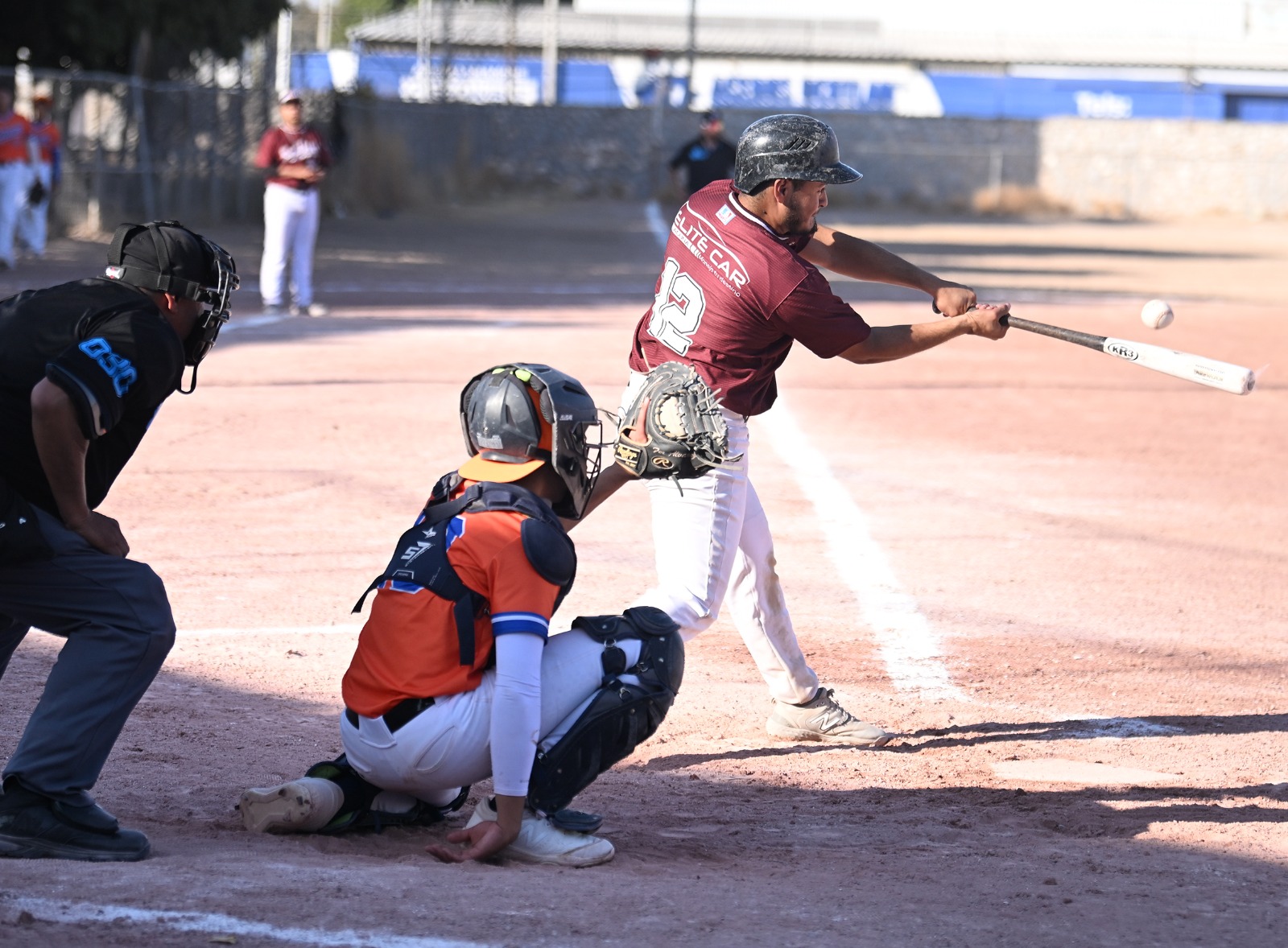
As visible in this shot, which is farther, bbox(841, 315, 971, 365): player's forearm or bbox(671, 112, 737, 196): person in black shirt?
bbox(671, 112, 737, 196): person in black shirt

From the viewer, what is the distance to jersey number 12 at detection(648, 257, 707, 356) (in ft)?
16.5

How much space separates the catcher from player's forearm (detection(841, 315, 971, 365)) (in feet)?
4.26

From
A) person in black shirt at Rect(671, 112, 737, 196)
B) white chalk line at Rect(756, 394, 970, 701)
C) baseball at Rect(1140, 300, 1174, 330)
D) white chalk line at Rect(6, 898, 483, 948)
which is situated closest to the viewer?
white chalk line at Rect(6, 898, 483, 948)

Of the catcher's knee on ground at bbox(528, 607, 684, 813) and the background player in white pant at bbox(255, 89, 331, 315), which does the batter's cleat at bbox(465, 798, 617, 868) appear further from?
the background player in white pant at bbox(255, 89, 331, 315)

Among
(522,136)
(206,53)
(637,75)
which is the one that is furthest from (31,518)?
(637,75)

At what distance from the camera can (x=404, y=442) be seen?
1016cm

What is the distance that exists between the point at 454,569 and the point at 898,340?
1884 millimetres

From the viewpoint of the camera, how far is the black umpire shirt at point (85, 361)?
368 cm

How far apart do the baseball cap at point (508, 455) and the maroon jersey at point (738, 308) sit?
3.51 feet

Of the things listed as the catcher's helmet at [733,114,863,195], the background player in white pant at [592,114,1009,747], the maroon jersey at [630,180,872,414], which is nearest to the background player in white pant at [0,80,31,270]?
the background player in white pant at [592,114,1009,747]

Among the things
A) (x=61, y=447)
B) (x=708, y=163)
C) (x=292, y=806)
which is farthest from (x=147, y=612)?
(x=708, y=163)

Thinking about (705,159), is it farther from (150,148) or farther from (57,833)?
(57,833)

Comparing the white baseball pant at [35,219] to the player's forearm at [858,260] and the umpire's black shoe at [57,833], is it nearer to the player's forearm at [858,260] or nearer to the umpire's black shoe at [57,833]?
the player's forearm at [858,260]

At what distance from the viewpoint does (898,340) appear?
5.13 m
